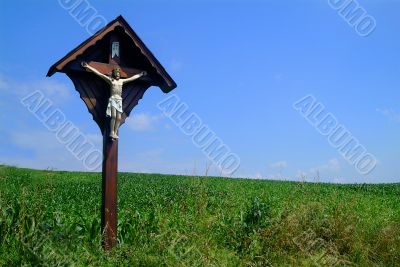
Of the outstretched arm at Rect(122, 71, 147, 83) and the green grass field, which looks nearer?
the green grass field

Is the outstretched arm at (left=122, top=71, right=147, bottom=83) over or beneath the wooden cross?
over

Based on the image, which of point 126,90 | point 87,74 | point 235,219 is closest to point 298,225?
point 235,219

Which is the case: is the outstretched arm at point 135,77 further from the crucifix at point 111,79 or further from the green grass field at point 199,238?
the green grass field at point 199,238

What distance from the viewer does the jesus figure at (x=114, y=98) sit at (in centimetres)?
641

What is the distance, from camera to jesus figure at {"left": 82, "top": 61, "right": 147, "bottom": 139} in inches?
252

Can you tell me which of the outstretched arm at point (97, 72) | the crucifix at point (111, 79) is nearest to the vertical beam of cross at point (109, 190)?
the crucifix at point (111, 79)

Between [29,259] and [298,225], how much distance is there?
163 inches

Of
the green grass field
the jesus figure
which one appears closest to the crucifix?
the jesus figure

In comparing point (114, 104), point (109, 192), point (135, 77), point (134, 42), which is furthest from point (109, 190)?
point (134, 42)

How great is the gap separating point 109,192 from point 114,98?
4.45 feet

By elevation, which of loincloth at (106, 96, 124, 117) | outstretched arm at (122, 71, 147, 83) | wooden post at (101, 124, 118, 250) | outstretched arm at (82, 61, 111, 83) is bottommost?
wooden post at (101, 124, 118, 250)

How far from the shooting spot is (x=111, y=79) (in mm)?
6523

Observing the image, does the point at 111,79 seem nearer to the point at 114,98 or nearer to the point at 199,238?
the point at 114,98

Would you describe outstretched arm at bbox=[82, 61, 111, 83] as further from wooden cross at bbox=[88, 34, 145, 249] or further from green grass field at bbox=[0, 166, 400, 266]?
green grass field at bbox=[0, 166, 400, 266]
